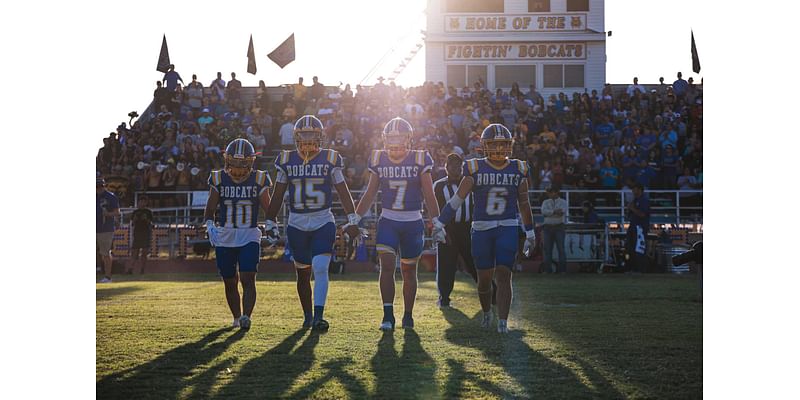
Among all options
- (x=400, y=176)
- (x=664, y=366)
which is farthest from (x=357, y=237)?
(x=664, y=366)

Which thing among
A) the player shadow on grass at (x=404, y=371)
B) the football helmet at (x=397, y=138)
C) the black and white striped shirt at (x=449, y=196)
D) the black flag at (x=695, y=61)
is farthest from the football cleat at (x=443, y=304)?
the black flag at (x=695, y=61)

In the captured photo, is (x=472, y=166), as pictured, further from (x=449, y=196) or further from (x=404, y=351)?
(x=449, y=196)

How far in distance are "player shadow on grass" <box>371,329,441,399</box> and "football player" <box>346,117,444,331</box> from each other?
2.56ft

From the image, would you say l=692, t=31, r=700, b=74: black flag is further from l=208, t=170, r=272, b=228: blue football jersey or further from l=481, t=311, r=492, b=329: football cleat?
l=208, t=170, r=272, b=228: blue football jersey

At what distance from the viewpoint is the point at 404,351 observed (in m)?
7.62

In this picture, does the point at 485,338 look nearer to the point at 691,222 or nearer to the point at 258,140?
the point at 691,222

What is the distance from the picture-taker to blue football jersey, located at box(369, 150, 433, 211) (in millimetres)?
8820

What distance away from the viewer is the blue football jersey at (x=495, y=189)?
865 cm

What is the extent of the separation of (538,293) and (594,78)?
16.3 m

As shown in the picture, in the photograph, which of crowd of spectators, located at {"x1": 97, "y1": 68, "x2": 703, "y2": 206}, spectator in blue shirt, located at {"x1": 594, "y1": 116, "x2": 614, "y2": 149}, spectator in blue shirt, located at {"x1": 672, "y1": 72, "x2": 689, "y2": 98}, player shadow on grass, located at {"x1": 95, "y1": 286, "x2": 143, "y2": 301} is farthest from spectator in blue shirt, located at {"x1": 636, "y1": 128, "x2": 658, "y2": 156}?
player shadow on grass, located at {"x1": 95, "y1": 286, "x2": 143, "y2": 301}

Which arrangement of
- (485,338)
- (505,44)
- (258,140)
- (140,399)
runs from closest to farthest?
(140,399), (485,338), (258,140), (505,44)

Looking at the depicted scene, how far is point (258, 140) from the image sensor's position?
20.6 meters

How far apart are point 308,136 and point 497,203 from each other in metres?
1.77

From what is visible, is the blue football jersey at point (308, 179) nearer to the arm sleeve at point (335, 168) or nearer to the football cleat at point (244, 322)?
the arm sleeve at point (335, 168)
